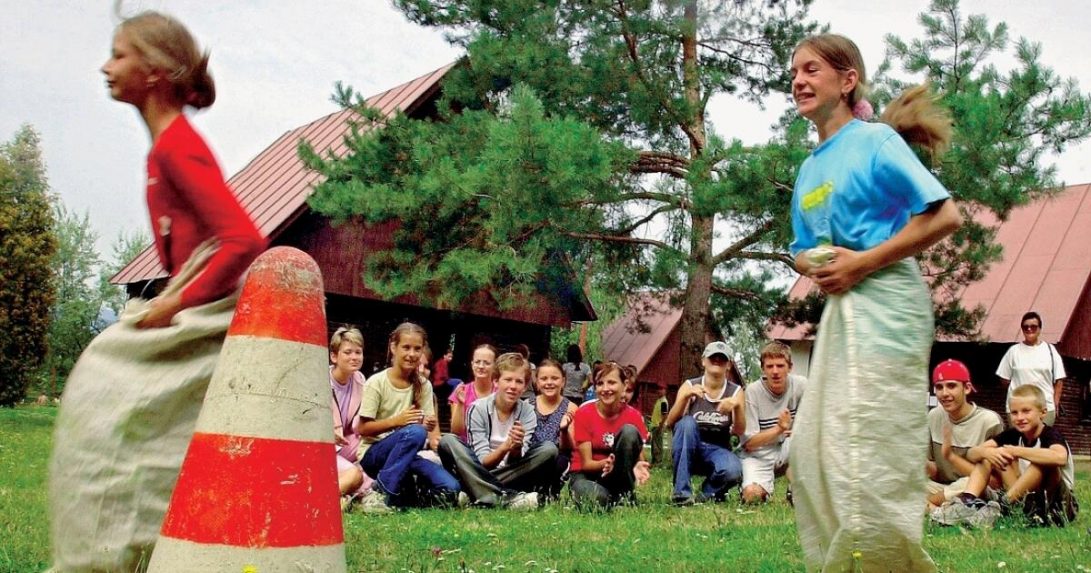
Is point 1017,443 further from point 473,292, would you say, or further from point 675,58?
point 675,58

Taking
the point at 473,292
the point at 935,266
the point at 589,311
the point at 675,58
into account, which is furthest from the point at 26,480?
the point at 589,311

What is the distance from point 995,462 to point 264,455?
4893 millimetres

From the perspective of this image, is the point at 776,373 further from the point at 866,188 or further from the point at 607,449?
the point at 866,188

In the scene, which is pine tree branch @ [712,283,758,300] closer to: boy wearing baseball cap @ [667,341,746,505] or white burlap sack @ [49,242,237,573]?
boy wearing baseball cap @ [667,341,746,505]

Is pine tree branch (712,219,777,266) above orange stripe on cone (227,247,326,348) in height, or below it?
above

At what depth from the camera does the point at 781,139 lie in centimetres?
1112

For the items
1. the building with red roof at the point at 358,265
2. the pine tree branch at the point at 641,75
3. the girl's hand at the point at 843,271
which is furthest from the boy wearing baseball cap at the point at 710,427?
the building with red roof at the point at 358,265

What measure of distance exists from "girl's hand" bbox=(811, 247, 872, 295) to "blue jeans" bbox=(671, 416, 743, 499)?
4.71 meters

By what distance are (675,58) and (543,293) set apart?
3.65 m

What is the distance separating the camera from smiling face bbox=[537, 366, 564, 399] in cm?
754

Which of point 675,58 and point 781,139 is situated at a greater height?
point 675,58

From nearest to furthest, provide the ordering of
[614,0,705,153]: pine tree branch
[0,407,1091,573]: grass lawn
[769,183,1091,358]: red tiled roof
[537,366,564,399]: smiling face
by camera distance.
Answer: [0,407,1091,573]: grass lawn, [537,366,564,399]: smiling face, [614,0,705,153]: pine tree branch, [769,183,1091,358]: red tiled roof

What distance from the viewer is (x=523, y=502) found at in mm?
6828

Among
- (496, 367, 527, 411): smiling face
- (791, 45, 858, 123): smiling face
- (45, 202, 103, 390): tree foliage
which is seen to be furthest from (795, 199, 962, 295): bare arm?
(45, 202, 103, 390): tree foliage
